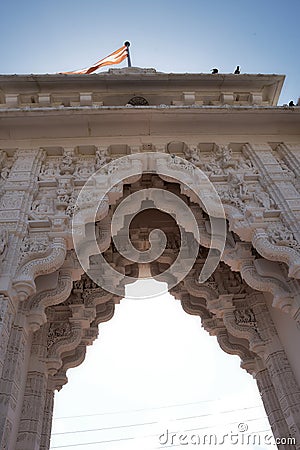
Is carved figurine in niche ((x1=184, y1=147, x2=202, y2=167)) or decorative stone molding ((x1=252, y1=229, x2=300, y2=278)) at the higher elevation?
carved figurine in niche ((x1=184, y1=147, x2=202, y2=167))

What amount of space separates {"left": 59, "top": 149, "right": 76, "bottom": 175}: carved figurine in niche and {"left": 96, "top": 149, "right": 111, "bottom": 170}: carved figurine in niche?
471mm

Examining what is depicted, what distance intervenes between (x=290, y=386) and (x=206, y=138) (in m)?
5.00

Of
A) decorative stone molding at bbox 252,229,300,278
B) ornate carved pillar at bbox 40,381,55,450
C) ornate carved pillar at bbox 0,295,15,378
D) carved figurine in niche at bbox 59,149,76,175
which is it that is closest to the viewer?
ornate carved pillar at bbox 0,295,15,378

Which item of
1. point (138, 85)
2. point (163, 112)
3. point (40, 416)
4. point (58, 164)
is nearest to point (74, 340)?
point (40, 416)

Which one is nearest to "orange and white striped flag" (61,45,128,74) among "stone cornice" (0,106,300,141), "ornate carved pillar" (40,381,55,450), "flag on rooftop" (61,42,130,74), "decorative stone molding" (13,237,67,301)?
"flag on rooftop" (61,42,130,74)

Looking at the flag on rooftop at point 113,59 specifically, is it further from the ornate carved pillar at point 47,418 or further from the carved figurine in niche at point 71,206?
the ornate carved pillar at point 47,418

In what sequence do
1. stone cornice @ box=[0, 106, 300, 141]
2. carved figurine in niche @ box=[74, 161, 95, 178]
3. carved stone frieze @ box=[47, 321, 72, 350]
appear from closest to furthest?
carved figurine in niche @ box=[74, 161, 95, 178], stone cornice @ box=[0, 106, 300, 141], carved stone frieze @ box=[47, 321, 72, 350]

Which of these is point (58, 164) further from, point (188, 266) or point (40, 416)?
point (40, 416)

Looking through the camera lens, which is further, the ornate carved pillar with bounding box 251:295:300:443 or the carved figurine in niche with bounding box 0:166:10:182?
the carved figurine in niche with bounding box 0:166:10:182

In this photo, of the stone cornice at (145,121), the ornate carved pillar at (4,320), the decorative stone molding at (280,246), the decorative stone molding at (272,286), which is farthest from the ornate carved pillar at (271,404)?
the ornate carved pillar at (4,320)

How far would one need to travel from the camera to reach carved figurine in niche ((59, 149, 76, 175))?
249 inches

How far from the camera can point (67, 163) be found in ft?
21.4

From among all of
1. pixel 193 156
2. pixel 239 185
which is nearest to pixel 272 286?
pixel 239 185

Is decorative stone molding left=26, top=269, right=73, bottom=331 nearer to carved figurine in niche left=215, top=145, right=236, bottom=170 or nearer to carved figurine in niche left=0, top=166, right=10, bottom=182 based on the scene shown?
carved figurine in niche left=0, top=166, right=10, bottom=182
